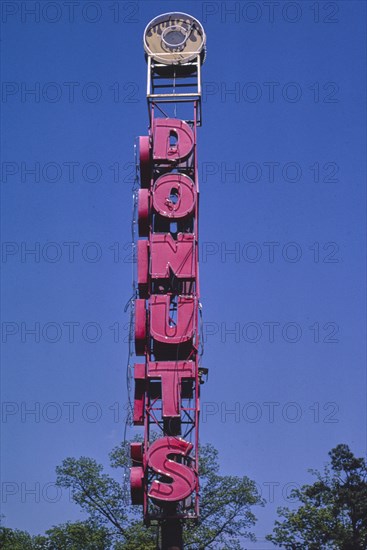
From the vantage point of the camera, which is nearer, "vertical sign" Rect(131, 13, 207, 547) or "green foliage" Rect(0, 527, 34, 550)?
"vertical sign" Rect(131, 13, 207, 547)

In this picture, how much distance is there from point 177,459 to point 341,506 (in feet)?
68.1

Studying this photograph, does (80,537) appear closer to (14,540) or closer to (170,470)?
(14,540)

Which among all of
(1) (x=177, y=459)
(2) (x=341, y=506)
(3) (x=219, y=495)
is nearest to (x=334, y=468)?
(2) (x=341, y=506)

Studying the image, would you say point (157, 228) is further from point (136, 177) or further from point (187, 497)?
point (187, 497)

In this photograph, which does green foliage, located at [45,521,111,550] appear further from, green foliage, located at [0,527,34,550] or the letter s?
the letter s

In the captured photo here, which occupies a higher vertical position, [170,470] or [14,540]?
[14,540]

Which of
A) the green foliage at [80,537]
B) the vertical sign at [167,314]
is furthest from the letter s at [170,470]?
the green foliage at [80,537]

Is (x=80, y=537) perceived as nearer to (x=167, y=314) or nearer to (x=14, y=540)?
(x=14, y=540)

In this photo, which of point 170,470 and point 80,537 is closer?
point 170,470

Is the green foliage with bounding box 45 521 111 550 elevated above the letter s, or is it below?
above

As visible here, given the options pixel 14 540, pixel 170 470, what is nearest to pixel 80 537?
pixel 14 540

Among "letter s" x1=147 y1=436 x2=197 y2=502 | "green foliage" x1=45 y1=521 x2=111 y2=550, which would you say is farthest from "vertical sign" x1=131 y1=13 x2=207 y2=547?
"green foliage" x1=45 y1=521 x2=111 y2=550

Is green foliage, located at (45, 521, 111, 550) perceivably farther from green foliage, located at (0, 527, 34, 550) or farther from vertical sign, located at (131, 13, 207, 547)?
vertical sign, located at (131, 13, 207, 547)

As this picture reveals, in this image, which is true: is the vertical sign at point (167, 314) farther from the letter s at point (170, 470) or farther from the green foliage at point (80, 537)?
the green foliage at point (80, 537)
